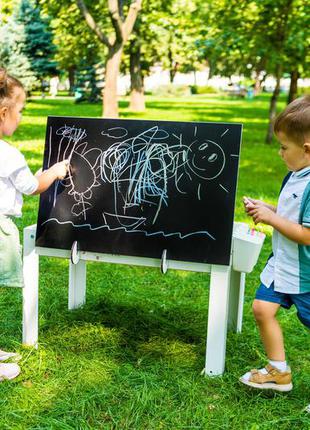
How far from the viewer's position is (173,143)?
3.23 metres

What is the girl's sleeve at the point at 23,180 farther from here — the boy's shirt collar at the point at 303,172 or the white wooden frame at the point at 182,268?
the boy's shirt collar at the point at 303,172

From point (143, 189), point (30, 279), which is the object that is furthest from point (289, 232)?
point (30, 279)

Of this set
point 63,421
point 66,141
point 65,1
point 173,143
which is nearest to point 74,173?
point 66,141

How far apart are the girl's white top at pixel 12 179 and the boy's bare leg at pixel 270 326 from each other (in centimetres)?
126

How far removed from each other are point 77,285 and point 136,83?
2281 cm

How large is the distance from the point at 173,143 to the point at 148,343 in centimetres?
123

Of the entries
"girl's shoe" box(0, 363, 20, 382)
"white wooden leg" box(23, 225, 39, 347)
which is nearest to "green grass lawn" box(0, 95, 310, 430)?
"girl's shoe" box(0, 363, 20, 382)

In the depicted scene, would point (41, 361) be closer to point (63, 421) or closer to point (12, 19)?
point (63, 421)

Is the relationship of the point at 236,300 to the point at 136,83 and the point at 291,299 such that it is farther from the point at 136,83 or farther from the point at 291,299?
the point at 136,83

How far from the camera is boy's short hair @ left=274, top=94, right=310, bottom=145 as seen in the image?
2.69 metres

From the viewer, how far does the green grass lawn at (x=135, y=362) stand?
283 cm

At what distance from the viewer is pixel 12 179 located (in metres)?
2.96

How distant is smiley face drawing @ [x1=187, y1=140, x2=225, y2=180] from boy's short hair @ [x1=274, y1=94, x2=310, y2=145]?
17.7 inches

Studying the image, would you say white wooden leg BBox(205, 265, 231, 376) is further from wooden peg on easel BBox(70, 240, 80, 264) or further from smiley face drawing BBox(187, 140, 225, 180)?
wooden peg on easel BBox(70, 240, 80, 264)
